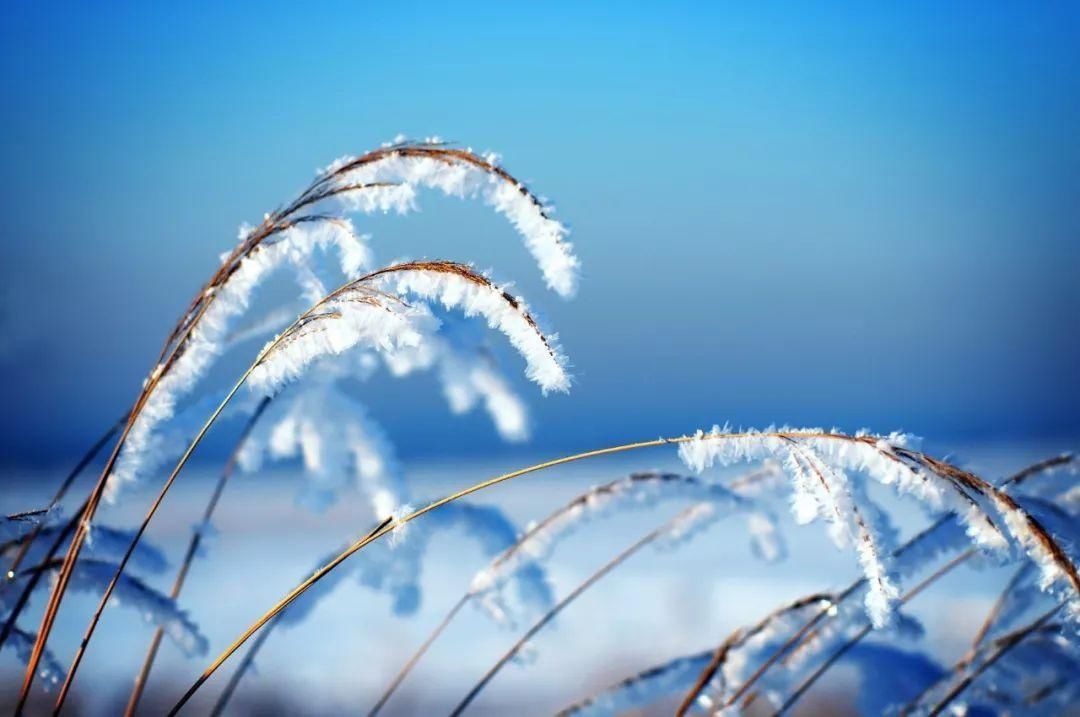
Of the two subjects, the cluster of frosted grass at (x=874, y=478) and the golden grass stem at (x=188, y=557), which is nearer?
the cluster of frosted grass at (x=874, y=478)

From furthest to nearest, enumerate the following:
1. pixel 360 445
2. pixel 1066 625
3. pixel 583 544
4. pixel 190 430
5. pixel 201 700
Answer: pixel 583 544, pixel 201 700, pixel 360 445, pixel 190 430, pixel 1066 625

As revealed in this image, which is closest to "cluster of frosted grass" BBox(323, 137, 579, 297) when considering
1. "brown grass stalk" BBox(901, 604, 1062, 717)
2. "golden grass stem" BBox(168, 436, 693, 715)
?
"golden grass stem" BBox(168, 436, 693, 715)

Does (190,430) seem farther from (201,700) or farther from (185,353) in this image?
(201,700)

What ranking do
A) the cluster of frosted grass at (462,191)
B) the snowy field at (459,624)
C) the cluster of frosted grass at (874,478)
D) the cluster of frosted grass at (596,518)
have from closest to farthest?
the cluster of frosted grass at (874,478)
the cluster of frosted grass at (462,191)
the cluster of frosted grass at (596,518)
the snowy field at (459,624)

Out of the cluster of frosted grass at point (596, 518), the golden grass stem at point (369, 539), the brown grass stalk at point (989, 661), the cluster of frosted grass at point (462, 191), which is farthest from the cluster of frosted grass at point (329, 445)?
the brown grass stalk at point (989, 661)

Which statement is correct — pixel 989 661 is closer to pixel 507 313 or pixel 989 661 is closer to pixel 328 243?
pixel 507 313

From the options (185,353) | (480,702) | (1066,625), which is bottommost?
(1066,625)

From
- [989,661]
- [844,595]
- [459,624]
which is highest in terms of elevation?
[459,624]

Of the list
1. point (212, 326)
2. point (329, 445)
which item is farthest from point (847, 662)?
point (212, 326)

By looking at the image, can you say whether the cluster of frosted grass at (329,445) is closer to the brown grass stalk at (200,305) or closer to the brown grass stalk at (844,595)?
the brown grass stalk at (200,305)

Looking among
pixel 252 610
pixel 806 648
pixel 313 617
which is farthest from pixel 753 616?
pixel 806 648

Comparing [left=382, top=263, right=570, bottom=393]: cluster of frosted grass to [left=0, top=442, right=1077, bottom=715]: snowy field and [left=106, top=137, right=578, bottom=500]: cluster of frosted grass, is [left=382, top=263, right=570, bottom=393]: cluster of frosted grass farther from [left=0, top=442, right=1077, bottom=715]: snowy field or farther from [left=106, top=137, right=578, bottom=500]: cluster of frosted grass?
[left=0, top=442, right=1077, bottom=715]: snowy field
